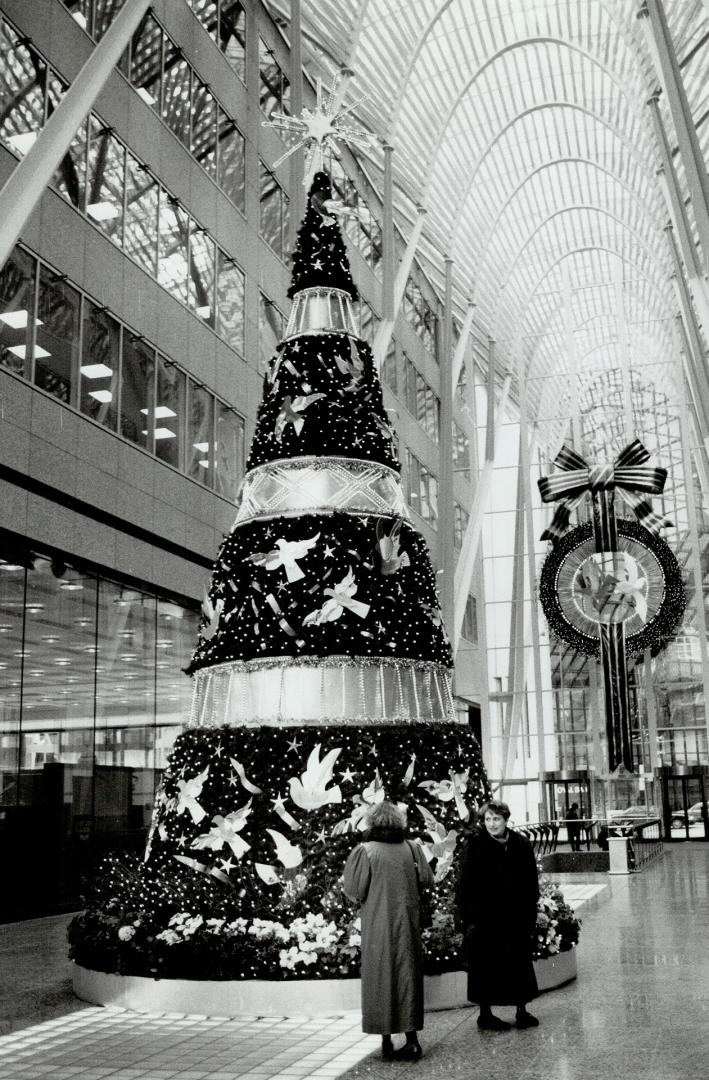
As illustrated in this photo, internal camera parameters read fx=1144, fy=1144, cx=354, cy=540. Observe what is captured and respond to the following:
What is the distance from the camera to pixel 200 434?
69.0ft

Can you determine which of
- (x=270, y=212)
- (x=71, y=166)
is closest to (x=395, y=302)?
(x=270, y=212)

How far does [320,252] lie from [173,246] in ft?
36.4

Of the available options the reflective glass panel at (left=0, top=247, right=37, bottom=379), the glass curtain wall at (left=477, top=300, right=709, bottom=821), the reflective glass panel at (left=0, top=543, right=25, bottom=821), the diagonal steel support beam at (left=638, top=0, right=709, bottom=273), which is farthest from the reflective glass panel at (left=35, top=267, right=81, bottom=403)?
the glass curtain wall at (left=477, top=300, right=709, bottom=821)

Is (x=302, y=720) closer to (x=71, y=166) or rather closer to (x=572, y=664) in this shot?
(x=71, y=166)

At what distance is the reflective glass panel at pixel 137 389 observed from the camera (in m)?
18.2

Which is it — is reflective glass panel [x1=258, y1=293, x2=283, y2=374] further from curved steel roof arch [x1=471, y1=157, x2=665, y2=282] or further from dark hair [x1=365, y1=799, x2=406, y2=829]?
dark hair [x1=365, y1=799, x2=406, y2=829]

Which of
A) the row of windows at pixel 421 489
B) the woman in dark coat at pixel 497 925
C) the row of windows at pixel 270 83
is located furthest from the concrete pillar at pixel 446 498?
the woman in dark coat at pixel 497 925

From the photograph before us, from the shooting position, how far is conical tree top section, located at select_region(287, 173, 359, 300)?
986 centimetres

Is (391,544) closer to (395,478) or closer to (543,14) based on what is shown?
(395,478)

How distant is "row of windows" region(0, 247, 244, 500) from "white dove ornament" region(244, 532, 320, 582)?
735 cm

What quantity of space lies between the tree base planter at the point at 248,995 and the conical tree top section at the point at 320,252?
5615 mm

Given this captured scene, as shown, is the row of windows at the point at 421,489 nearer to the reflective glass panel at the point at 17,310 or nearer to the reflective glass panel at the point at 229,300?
the reflective glass panel at the point at 229,300

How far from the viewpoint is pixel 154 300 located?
63.5 feet

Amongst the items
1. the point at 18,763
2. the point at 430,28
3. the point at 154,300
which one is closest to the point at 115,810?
the point at 18,763
